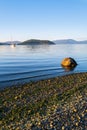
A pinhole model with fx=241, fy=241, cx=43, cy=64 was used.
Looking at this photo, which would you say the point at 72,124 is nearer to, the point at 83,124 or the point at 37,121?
the point at 83,124

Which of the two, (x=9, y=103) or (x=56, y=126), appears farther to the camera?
(x=9, y=103)

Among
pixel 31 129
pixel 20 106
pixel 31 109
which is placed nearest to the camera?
pixel 31 129

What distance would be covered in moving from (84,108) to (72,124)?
259 cm

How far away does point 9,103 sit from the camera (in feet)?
72.2

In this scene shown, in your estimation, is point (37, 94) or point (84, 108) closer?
point (84, 108)

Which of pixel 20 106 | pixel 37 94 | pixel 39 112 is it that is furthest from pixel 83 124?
pixel 37 94

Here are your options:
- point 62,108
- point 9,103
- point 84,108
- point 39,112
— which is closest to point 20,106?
point 9,103

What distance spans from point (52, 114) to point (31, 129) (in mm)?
2406

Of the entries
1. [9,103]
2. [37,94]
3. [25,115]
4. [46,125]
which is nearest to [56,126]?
[46,125]

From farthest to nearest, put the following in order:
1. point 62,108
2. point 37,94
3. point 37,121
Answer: point 37,94 → point 62,108 → point 37,121

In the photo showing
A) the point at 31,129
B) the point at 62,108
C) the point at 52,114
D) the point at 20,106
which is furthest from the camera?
the point at 20,106

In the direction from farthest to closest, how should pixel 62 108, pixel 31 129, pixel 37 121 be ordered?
pixel 62 108
pixel 37 121
pixel 31 129

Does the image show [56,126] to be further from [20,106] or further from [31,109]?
[20,106]

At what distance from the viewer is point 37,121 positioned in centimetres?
1498
